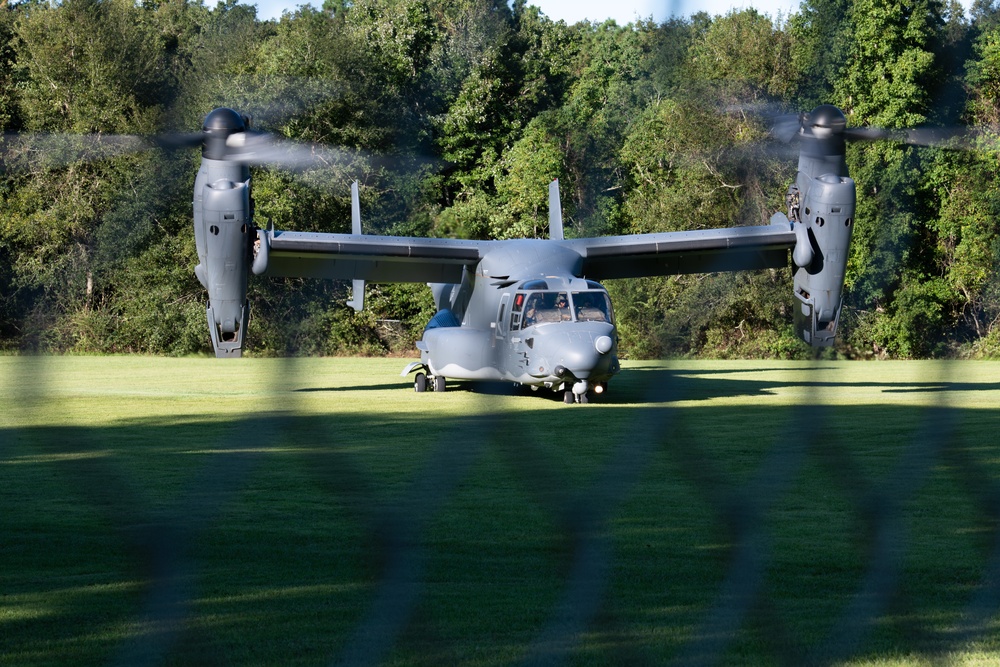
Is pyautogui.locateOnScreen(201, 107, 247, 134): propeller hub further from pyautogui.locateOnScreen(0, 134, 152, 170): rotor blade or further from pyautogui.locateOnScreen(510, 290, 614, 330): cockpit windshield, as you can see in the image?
pyautogui.locateOnScreen(0, 134, 152, 170): rotor blade

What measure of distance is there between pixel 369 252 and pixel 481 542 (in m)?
14.2

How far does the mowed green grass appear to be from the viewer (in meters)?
2.45

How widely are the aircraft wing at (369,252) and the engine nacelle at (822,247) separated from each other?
16.6ft

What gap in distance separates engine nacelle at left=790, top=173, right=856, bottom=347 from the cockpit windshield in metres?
3.07

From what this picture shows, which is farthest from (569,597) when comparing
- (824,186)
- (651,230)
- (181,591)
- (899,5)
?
(651,230)

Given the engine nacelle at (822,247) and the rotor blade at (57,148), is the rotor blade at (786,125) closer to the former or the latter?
the engine nacelle at (822,247)

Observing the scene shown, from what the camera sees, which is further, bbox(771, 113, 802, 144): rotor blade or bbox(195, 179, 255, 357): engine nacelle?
bbox(195, 179, 255, 357): engine nacelle

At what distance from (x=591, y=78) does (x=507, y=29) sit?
2.06 metres

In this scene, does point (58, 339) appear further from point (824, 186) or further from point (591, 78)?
point (824, 186)

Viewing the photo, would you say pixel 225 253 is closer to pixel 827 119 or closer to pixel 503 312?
pixel 503 312

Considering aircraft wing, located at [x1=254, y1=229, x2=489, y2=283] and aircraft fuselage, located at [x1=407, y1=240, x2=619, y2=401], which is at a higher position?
aircraft wing, located at [x1=254, y1=229, x2=489, y2=283]

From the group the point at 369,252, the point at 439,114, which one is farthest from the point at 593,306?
the point at 439,114

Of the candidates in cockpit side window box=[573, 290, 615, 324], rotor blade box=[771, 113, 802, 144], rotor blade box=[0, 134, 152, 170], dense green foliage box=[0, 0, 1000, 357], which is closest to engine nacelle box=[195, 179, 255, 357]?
cockpit side window box=[573, 290, 615, 324]

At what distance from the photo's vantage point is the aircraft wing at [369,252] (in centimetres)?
1927
